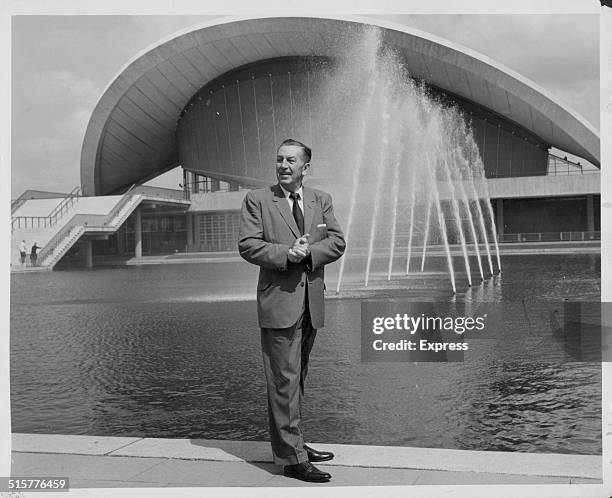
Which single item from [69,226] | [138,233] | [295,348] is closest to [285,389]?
[295,348]

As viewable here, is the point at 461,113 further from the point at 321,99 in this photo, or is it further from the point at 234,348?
the point at 234,348

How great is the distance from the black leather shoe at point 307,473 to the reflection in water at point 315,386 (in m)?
0.95

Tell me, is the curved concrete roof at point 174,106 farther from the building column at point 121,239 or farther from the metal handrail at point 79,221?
the building column at point 121,239

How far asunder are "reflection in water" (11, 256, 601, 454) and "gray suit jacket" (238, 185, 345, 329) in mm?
1115

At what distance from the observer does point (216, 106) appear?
3303 centimetres

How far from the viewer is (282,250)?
11.3 feet

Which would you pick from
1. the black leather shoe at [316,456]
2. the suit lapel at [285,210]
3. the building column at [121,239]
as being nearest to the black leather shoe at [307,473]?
the black leather shoe at [316,456]

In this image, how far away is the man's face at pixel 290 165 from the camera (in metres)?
3.59

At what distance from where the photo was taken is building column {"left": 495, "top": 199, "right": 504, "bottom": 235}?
1237 inches

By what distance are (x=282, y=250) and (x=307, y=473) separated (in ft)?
3.27

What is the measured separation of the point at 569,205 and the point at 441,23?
87.1 ft

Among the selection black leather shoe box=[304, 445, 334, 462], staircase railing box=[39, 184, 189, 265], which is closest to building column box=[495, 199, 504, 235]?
staircase railing box=[39, 184, 189, 265]

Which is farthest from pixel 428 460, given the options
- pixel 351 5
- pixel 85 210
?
pixel 85 210

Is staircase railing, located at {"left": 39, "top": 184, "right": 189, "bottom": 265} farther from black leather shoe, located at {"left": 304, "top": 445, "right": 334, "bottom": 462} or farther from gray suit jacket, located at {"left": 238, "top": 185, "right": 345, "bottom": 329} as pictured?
black leather shoe, located at {"left": 304, "top": 445, "right": 334, "bottom": 462}
